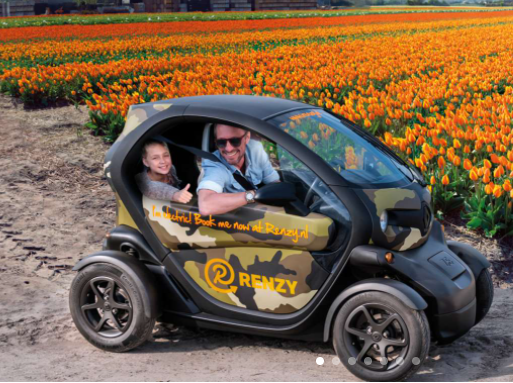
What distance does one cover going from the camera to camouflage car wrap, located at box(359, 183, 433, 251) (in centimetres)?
349

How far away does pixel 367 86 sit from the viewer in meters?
11.2

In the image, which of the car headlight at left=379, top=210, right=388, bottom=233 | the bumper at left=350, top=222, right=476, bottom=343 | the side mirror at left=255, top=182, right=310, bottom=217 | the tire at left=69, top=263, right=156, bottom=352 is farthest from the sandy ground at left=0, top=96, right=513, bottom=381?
the side mirror at left=255, top=182, right=310, bottom=217

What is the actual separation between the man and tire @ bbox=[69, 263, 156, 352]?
646 mm

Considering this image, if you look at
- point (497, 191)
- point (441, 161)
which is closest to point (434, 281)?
point (497, 191)

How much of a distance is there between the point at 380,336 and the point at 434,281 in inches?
15.1

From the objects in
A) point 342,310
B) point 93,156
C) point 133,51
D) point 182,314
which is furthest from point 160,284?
point 133,51

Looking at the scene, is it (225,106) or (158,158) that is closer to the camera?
(225,106)

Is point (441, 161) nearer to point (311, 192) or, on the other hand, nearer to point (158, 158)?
point (311, 192)

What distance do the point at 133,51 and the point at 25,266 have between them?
13.4 m

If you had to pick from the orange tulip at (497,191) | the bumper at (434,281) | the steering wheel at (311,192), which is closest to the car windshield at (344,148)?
the steering wheel at (311,192)

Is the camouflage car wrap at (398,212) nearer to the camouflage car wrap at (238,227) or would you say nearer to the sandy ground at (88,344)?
the camouflage car wrap at (238,227)

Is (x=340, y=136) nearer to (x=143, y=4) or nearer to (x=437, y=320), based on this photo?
(x=437, y=320)

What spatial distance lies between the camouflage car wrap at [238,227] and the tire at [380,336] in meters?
0.38

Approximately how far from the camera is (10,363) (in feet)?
12.6
